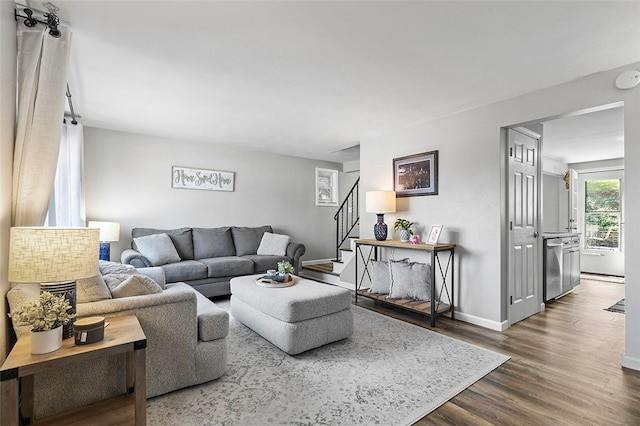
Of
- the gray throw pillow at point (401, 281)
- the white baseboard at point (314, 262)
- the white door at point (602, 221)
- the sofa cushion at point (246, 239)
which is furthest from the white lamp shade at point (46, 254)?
the white door at point (602, 221)

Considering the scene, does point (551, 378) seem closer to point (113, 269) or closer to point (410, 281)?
point (410, 281)

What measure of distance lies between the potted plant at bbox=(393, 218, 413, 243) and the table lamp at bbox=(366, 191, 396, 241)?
17cm

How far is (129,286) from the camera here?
2018 millimetres

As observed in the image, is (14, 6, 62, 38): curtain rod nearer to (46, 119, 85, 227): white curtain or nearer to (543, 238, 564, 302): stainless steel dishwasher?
(46, 119, 85, 227): white curtain

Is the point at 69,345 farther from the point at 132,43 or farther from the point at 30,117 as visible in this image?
the point at 132,43

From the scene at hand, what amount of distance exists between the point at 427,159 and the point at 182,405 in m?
3.55

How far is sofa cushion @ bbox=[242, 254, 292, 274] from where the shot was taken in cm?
479

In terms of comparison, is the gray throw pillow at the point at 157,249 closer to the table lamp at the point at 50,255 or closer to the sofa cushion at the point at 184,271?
the sofa cushion at the point at 184,271

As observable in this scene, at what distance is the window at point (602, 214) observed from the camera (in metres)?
6.24

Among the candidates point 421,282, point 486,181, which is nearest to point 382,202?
point 421,282

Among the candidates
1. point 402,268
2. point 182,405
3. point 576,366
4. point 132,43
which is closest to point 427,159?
point 402,268

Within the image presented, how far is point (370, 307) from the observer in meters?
4.05

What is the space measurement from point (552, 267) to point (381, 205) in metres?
2.61

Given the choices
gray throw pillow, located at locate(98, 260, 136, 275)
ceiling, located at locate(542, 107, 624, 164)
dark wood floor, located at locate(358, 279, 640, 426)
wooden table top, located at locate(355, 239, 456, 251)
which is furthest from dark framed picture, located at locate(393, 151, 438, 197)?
gray throw pillow, located at locate(98, 260, 136, 275)
